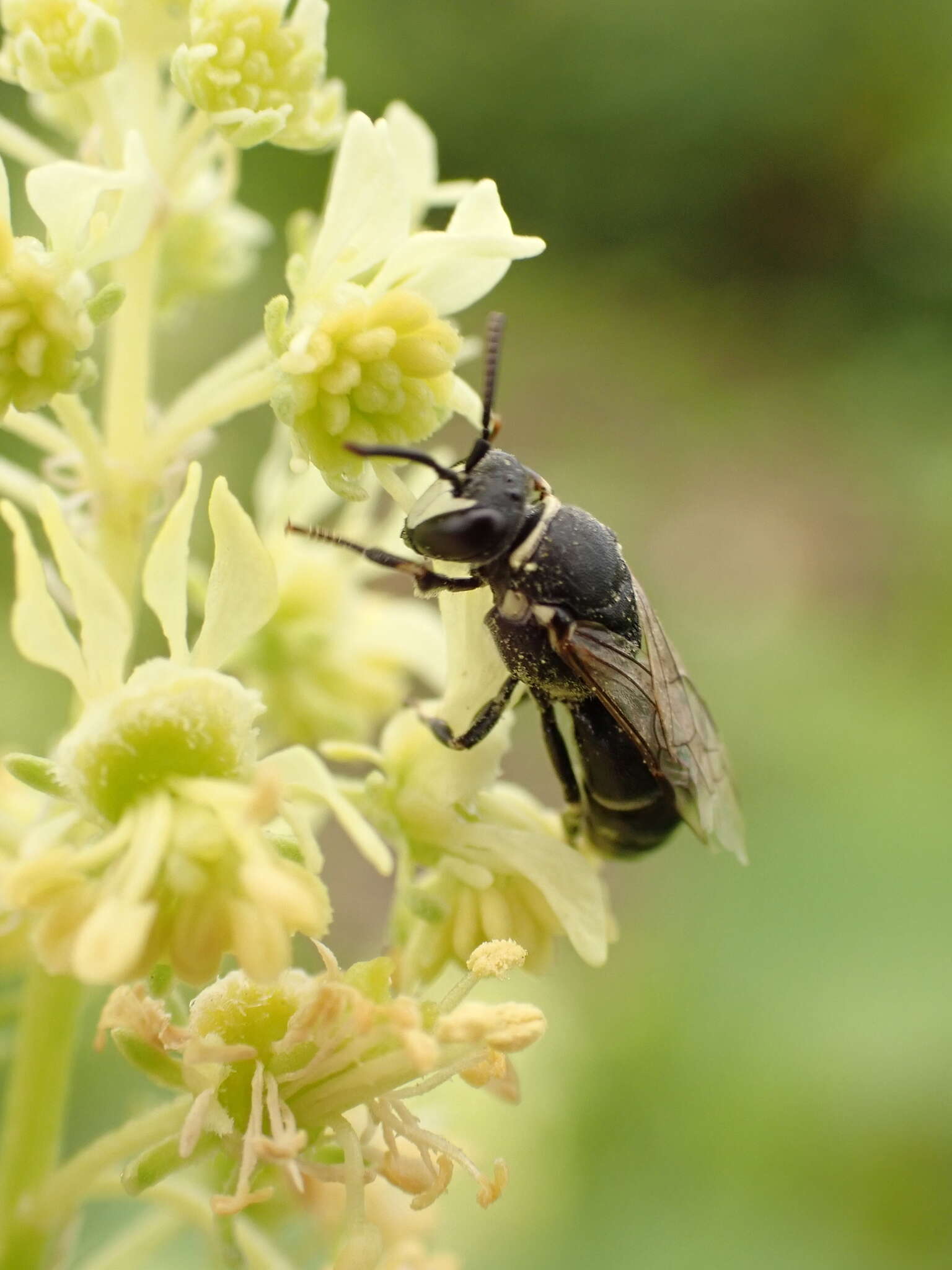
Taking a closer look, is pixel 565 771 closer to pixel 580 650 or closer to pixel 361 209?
pixel 580 650

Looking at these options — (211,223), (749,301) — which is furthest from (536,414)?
(211,223)

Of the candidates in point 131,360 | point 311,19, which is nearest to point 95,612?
point 131,360

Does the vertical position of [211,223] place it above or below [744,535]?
above

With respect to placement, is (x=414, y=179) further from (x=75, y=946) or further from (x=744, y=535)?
(x=744, y=535)

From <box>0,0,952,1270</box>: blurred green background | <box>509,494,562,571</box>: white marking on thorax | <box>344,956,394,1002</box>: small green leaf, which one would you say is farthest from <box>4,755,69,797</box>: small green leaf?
<box>0,0,952,1270</box>: blurred green background

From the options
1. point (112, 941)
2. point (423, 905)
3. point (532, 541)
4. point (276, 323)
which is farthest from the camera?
point (532, 541)

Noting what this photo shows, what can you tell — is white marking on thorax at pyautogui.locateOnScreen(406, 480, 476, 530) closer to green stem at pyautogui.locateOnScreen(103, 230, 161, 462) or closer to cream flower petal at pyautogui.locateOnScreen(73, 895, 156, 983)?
green stem at pyautogui.locateOnScreen(103, 230, 161, 462)
